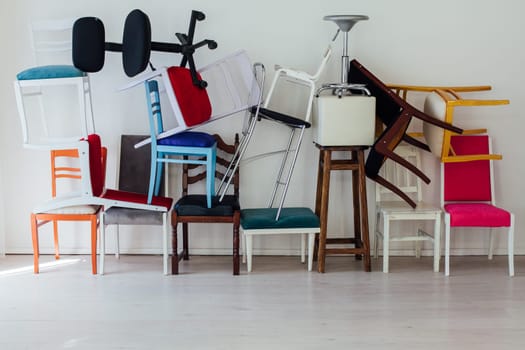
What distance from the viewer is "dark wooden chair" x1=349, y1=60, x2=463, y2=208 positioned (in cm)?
441

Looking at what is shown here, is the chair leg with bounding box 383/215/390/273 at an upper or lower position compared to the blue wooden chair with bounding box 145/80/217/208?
lower

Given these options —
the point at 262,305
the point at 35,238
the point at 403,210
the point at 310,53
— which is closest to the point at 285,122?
the point at 310,53

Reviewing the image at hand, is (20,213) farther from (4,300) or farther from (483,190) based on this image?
(483,190)

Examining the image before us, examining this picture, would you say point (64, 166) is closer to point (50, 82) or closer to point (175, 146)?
point (50, 82)

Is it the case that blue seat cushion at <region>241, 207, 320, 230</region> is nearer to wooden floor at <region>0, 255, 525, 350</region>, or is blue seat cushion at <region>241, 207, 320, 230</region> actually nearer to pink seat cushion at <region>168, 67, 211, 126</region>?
wooden floor at <region>0, 255, 525, 350</region>

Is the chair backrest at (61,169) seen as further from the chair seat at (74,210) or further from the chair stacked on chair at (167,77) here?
the chair stacked on chair at (167,77)

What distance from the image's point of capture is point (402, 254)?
5035mm

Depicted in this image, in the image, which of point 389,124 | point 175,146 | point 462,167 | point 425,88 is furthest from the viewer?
point 462,167

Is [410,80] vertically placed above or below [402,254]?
above

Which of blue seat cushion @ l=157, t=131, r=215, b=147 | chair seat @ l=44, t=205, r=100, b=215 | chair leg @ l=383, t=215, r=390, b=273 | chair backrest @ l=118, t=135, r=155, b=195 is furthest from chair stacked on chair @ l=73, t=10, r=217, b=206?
chair leg @ l=383, t=215, r=390, b=273

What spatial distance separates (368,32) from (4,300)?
3055 mm

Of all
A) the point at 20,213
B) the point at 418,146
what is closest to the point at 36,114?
the point at 20,213

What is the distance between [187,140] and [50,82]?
102cm

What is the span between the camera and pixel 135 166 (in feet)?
15.8
